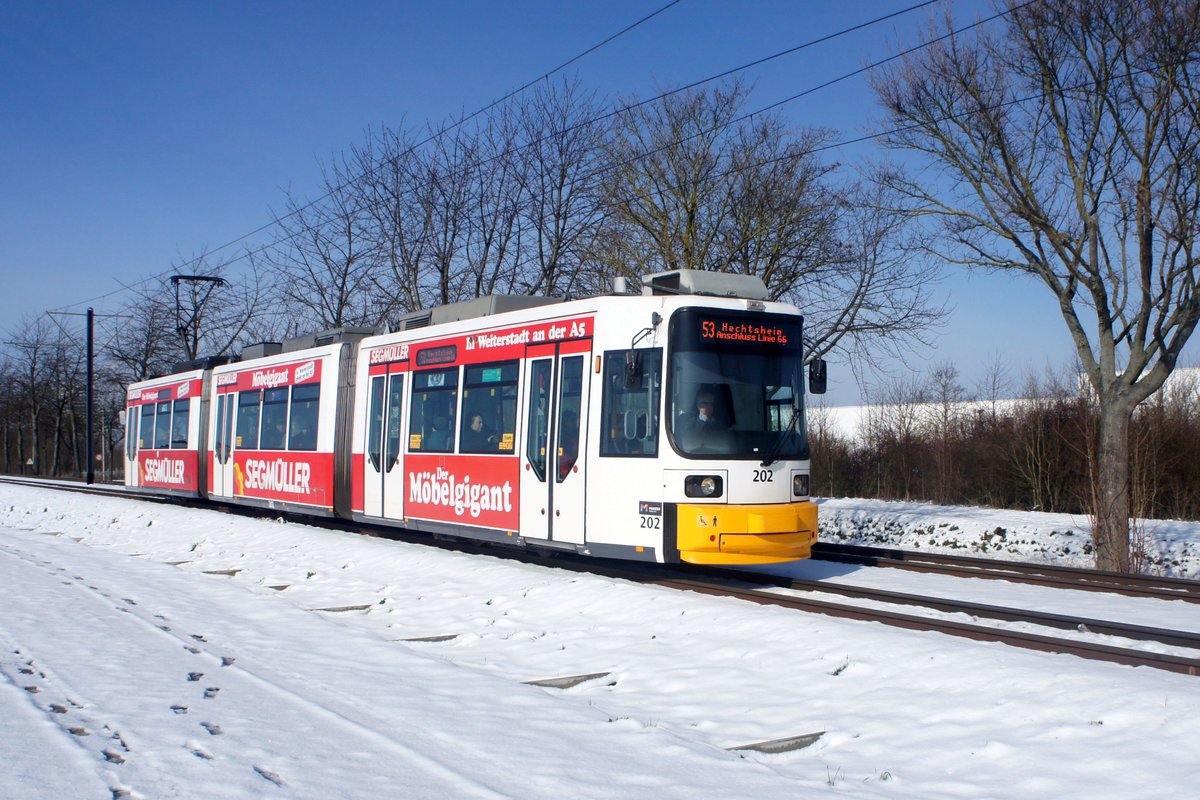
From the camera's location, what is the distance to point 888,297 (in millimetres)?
21594

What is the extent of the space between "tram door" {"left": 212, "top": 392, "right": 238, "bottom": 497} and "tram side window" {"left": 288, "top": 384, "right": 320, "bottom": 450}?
317 centimetres

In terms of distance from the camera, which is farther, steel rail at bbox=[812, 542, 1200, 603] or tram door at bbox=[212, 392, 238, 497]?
tram door at bbox=[212, 392, 238, 497]

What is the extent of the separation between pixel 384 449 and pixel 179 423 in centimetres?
1050

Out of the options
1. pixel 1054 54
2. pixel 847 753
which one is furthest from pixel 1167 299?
pixel 847 753

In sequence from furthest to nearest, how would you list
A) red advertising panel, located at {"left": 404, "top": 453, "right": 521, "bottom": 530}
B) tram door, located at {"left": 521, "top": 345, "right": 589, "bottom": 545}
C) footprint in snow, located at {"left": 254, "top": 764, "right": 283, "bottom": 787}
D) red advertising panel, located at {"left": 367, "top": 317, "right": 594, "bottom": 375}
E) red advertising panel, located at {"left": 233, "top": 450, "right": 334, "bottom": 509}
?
red advertising panel, located at {"left": 233, "top": 450, "right": 334, "bottom": 509}
red advertising panel, located at {"left": 404, "top": 453, "right": 521, "bottom": 530}
red advertising panel, located at {"left": 367, "top": 317, "right": 594, "bottom": 375}
tram door, located at {"left": 521, "top": 345, "right": 589, "bottom": 545}
footprint in snow, located at {"left": 254, "top": 764, "right": 283, "bottom": 787}

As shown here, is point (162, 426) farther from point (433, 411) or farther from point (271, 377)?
point (433, 411)

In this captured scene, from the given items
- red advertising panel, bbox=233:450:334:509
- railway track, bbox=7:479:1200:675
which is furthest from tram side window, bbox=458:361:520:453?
red advertising panel, bbox=233:450:334:509

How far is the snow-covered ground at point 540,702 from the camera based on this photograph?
5.13 meters

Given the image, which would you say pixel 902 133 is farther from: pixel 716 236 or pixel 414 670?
pixel 414 670

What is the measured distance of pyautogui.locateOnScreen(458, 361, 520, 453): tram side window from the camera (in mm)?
13070

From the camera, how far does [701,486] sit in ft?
35.5

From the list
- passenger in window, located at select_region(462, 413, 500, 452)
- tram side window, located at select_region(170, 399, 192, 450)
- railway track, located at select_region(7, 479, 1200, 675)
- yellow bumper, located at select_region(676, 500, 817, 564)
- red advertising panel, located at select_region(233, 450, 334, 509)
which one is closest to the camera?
railway track, located at select_region(7, 479, 1200, 675)

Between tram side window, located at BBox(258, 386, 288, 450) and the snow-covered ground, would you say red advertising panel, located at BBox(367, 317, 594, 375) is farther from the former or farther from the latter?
tram side window, located at BBox(258, 386, 288, 450)

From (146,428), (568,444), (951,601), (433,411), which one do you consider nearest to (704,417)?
(568,444)
